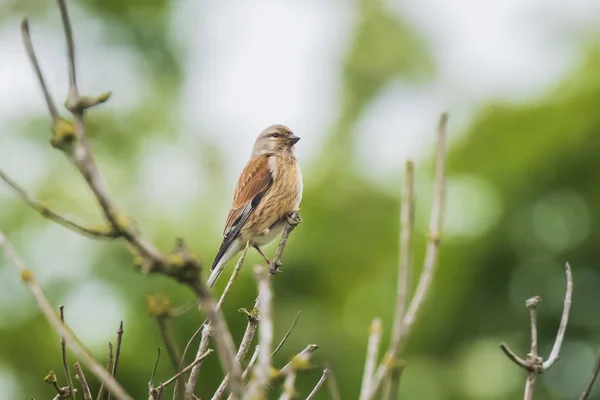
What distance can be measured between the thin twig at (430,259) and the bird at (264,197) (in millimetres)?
3000

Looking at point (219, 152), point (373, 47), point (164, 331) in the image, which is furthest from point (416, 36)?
point (164, 331)

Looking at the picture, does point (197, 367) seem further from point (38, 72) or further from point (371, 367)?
point (38, 72)

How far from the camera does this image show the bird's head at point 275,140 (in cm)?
577

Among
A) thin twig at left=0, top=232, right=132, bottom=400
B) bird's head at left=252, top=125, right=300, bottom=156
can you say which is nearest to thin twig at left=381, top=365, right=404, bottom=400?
thin twig at left=0, top=232, right=132, bottom=400

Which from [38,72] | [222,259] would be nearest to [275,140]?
[222,259]

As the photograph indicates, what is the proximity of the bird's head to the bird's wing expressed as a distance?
0.12 metres

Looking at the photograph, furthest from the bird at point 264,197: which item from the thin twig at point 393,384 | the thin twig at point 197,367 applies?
the thin twig at point 393,384

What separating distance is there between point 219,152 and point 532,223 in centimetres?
676

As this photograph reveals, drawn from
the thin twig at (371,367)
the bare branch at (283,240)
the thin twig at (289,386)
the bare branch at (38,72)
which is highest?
the bare branch at (38,72)

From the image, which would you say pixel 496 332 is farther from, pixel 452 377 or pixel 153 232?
pixel 153 232

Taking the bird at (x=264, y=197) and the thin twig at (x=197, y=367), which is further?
the bird at (x=264, y=197)

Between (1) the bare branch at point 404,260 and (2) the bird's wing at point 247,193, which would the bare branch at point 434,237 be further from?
(2) the bird's wing at point 247,193

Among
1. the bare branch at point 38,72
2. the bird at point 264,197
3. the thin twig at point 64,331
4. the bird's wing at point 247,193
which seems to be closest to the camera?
the bare branch at point 38,72

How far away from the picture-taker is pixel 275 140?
5816mm
